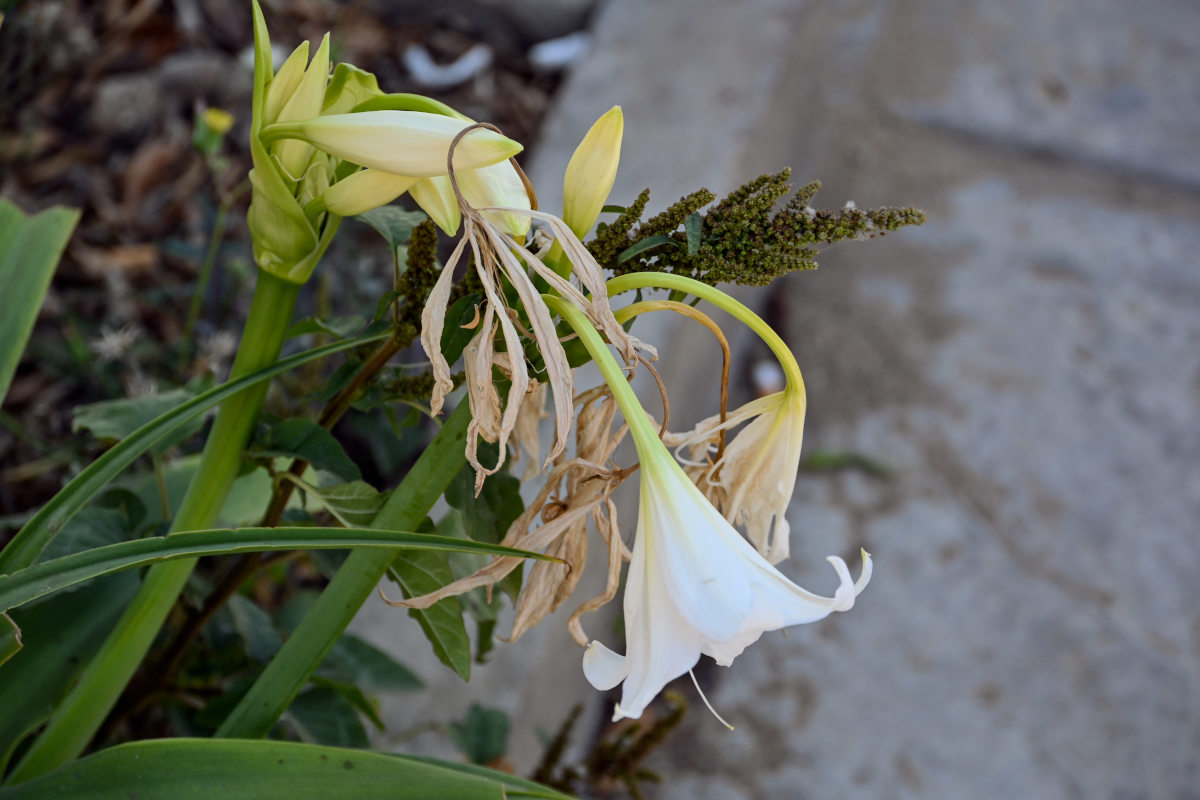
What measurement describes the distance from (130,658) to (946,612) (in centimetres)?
125

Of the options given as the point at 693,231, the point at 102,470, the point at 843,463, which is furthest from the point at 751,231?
the point at 843,463

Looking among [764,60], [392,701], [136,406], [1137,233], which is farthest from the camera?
[1137,233]

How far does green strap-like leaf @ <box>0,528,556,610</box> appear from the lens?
1.33 ft

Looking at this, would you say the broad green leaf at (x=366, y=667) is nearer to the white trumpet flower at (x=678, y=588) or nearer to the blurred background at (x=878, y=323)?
the blurred background at (x=878, y=323)

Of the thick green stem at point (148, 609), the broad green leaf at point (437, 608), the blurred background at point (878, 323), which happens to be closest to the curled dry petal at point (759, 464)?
the broad green leaf at point (437, 608)

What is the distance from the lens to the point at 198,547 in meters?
0.41

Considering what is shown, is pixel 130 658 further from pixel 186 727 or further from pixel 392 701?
pixel 392 701

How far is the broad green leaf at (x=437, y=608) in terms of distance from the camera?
50 cm

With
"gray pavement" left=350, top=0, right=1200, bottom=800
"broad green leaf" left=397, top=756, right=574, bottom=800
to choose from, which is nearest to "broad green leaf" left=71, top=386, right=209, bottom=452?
"broad green leaf" left=397, top=756, right=574, bottom=800

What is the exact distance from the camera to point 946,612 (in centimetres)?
147

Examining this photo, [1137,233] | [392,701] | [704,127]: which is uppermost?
[704,127]

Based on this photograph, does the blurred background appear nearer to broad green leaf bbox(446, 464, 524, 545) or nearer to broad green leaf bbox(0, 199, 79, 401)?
broad green leaf bbox(0, 199, 79, 401)

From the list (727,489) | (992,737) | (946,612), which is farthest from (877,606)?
(727,489)

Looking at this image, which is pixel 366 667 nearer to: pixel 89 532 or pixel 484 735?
pixel 484 735
